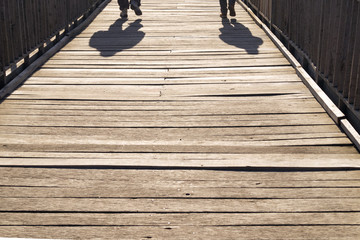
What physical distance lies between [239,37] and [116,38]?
6.32 feet

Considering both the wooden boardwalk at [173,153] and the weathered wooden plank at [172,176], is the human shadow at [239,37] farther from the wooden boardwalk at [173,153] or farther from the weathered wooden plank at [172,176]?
the weathered wooden plank at [172,176]

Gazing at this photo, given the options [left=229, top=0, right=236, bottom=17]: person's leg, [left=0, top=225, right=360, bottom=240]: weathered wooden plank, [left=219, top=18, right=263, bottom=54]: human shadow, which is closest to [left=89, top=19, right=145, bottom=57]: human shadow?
[left=219, top=18, right=263, bottom=54]: human shadow

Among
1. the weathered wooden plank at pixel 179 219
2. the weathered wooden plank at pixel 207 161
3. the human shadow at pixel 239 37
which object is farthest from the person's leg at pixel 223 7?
the weathered wooden plank at pixel 179 219

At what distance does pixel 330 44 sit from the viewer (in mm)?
5355

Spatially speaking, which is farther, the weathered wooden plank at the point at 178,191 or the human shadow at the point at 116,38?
the human shadow at the point at 116,38

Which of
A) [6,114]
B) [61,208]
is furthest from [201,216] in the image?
[6,114]

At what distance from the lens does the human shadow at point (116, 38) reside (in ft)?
27.0

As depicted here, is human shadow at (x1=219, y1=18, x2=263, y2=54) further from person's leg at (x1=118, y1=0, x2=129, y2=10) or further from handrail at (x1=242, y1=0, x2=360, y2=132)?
person's leg at (x1=118, y1=0, x2=129, y2=10)

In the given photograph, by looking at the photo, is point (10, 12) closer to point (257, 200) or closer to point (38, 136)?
point (38, 136)

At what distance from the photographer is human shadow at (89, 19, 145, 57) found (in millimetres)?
8219

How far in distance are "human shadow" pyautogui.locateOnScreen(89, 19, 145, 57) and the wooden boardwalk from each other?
0.48 meters

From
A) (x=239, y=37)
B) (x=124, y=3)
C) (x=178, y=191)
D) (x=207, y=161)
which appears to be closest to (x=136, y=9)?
(x=124, y=3)

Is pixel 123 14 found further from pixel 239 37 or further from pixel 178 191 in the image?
pixel 178 191

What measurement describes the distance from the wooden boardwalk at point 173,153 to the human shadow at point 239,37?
1.74ft
